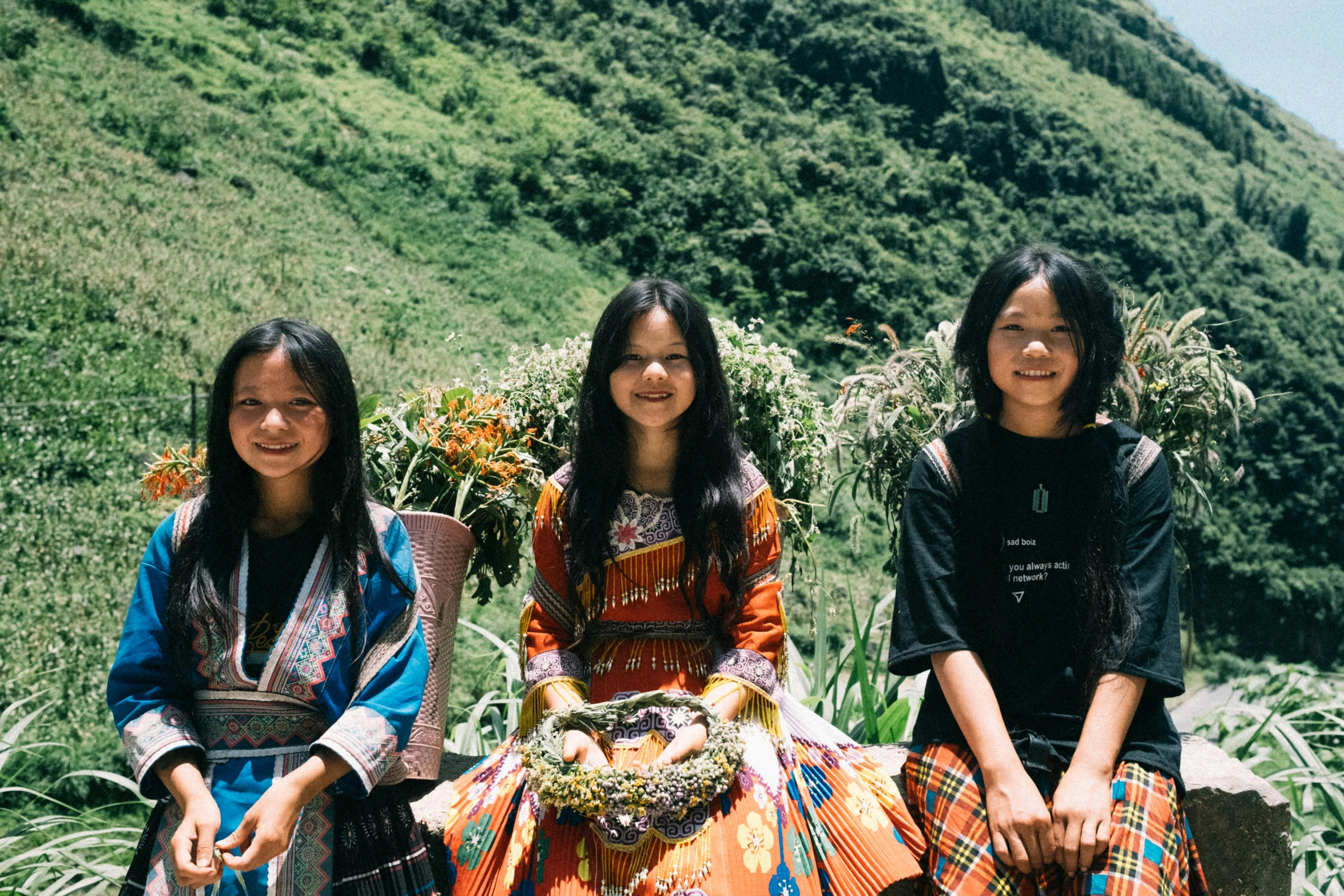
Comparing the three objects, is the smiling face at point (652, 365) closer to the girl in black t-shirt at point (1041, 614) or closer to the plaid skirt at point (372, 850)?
the girl in black t-shirt at point (1041, 614)

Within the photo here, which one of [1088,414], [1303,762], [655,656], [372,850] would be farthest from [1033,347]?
[1303,762]

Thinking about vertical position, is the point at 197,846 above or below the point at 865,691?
below

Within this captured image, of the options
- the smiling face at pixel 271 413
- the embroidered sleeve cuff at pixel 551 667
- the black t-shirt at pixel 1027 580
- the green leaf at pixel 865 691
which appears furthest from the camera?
the green leaf at pixel 865 691

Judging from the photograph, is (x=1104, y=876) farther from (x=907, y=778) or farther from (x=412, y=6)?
(x=412, y=6)

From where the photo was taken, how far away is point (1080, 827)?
1.54m

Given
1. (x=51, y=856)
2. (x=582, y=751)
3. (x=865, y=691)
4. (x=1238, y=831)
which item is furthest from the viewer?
(x=865, y=691)

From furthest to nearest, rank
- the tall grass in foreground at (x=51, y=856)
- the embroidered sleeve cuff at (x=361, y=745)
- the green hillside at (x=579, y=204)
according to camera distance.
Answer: the green hillside at (x=579, y=204) → the tall grass in foreground at (x=51, y=856) → the embroidered sleeve cuff at (x=361, y=745)

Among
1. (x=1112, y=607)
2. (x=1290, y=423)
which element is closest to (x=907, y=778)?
(x=1112, y=607)

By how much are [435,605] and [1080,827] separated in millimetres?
1391

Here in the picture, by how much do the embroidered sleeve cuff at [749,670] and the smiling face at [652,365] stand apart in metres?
0.49

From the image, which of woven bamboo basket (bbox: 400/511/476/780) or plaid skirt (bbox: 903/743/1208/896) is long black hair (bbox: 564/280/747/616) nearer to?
woven bamboo basket (bbox: 400/511/476/780)

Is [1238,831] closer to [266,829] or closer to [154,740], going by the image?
[266,829]

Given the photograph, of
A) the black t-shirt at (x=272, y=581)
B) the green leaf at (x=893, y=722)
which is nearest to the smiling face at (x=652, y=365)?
the black t-shirt at (x=272, y=581)

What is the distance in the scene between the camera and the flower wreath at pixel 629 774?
1.51 m
